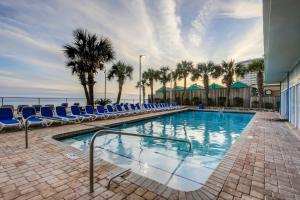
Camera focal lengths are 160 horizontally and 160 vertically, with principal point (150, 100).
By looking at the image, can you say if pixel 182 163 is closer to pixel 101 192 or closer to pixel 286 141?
pixel 101 192

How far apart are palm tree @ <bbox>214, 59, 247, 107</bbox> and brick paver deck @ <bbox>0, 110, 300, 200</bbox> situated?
18.0 metres

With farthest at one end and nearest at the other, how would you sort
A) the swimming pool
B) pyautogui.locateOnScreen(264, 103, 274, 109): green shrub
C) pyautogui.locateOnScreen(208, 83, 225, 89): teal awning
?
pyautogui.locateOnScreen(208, 83, 225, 89): teal awning → pyautogui.locateOnScreen(264, 103, 274, 109): green shrub → the swimming pool

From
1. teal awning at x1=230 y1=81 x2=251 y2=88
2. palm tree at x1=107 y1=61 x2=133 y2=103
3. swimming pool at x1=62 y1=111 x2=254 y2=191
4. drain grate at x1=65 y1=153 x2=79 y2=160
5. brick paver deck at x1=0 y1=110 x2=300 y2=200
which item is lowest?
swimming pool at x1=62 y1=111 x2=254 y2=191

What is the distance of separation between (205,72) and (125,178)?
21872 millimetres

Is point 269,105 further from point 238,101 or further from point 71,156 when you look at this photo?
point 71,156

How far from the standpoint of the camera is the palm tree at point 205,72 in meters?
21.7

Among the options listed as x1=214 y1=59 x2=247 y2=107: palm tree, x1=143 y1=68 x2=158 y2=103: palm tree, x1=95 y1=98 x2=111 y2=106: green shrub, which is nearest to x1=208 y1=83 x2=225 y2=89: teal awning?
x1=214 y1=59 x2=247 y2=107: palm tree

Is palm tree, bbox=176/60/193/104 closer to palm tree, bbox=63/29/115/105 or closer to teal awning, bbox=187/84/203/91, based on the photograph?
teal awning, bbox=187/84/203/91

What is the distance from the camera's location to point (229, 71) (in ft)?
66.5

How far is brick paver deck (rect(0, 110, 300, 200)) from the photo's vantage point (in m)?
2.21

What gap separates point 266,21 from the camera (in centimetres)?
357

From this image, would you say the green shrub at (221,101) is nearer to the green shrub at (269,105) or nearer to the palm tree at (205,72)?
the palm tree at (205,72)

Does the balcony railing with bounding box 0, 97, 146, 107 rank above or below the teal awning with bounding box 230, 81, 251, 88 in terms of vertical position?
below

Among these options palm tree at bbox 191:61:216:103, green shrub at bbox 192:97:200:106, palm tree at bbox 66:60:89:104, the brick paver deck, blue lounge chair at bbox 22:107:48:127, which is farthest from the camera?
green shrub at bbox 192:97:200:106
